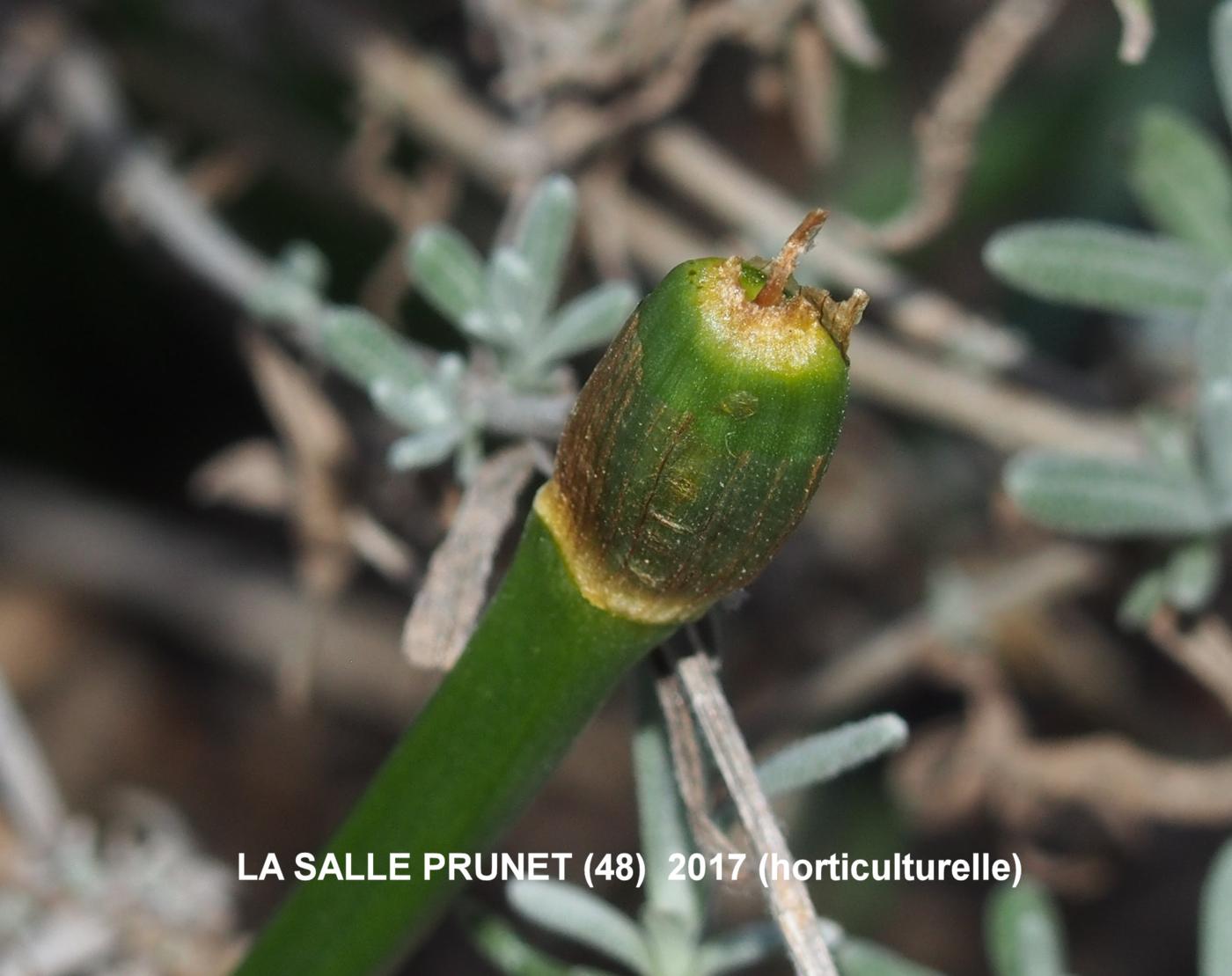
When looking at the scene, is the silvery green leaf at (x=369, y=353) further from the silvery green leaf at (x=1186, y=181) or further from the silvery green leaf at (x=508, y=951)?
the silvery green leaf at (x=1186, y=181)

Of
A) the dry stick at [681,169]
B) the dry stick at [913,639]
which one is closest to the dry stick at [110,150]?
the dry stick at [681,169]

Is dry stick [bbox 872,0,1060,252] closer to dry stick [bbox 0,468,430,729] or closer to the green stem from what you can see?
the green stem

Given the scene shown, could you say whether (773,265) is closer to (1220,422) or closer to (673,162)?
(1220,422)

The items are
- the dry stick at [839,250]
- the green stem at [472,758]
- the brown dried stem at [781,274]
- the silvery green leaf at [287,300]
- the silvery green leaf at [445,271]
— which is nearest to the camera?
the brown dried stem at [781,274]

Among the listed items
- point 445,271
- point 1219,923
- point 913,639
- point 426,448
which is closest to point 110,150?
point 445,271

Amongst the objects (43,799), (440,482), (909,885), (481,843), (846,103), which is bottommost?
(481,843)

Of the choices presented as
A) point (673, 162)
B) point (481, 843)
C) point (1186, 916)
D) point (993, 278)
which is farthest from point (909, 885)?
point (481, 843)
